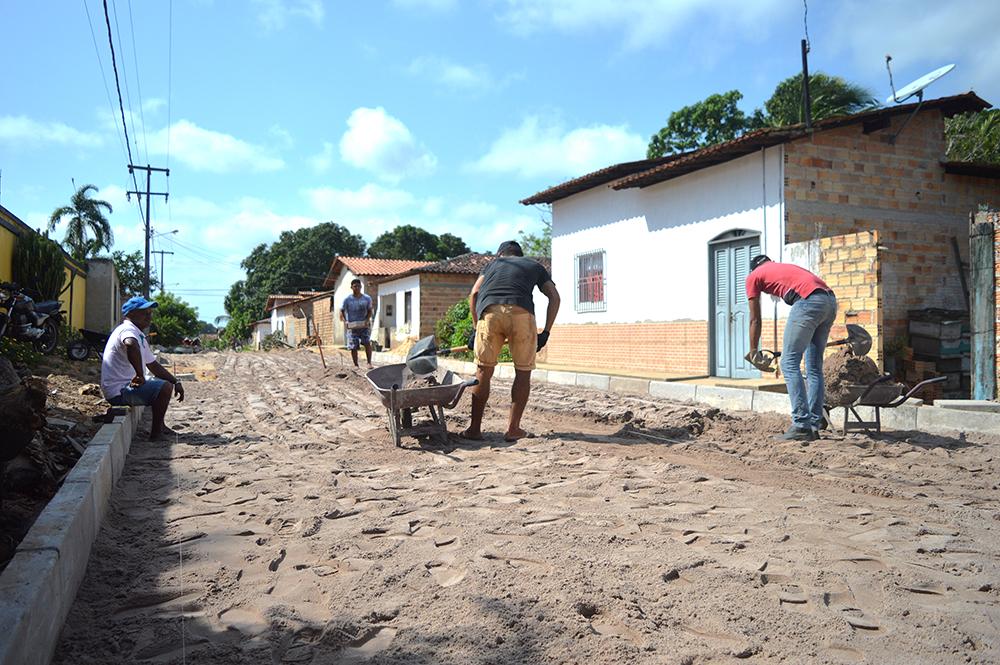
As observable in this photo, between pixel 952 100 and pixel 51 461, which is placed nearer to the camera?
pixel 51 461

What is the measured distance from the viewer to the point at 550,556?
3203 millimetres

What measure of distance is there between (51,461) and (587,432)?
4.34 metres

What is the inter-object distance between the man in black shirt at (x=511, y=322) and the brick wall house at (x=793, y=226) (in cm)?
533

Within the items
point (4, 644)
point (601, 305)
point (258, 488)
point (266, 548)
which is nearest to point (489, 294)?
point (258, 488)

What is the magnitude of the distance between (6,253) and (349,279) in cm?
1928

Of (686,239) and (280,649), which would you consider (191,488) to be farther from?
(686,239)

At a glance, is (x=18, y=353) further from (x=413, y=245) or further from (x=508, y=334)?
(x=413, y=245)

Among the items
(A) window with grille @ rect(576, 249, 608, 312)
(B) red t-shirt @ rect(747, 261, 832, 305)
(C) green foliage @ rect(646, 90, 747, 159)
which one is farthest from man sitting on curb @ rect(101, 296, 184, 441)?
(C) green foliage @ rect(646, 90, 747, 159)

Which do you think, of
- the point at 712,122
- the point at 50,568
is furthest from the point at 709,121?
the point at 50,568

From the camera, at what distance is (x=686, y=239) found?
12617 millimetres

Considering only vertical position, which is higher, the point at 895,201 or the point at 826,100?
the point at 826,100

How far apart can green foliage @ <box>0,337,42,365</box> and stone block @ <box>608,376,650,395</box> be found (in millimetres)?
8077

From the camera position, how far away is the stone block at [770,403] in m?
7.98

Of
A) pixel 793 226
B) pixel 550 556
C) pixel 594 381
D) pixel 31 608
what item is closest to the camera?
pixel 31 608
